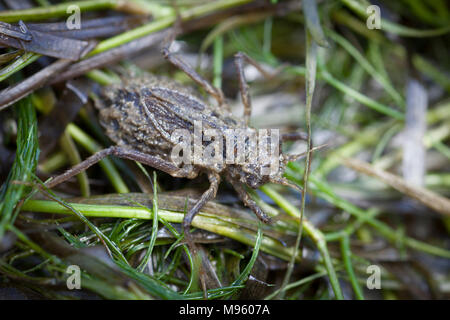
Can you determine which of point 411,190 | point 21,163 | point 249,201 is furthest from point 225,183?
point 411,190

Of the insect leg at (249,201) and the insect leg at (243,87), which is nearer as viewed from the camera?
the insect leg at (249,201)

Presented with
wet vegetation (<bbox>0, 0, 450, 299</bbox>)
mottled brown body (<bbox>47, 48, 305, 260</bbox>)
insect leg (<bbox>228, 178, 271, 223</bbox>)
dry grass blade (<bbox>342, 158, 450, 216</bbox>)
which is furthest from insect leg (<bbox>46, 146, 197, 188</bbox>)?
dry grass blade (<bbox>342, 158, 450, 216</bbox>)

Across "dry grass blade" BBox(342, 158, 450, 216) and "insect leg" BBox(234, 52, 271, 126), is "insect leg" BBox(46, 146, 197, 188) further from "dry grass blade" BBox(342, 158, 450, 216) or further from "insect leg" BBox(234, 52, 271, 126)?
"dry grass blade" BBox(342, 158, 450, 216)

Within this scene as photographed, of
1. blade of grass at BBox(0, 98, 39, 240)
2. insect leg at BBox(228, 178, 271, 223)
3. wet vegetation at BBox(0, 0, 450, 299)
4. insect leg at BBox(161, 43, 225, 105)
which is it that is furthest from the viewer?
insect leg at BBox(161, 43, 225, 105)

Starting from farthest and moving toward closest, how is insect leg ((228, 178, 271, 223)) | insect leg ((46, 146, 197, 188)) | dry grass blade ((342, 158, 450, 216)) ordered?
dry grass blade ((342, 158, 450, 216))
insect leg ((228, 178, 271, 223))
insect leg ((46, 146, 197, 188))

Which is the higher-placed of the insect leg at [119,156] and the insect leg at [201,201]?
the insect leg at [119,156]

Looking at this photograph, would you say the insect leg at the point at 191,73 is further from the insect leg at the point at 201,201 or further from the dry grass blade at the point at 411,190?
the dry grass blade at the point at 411,190

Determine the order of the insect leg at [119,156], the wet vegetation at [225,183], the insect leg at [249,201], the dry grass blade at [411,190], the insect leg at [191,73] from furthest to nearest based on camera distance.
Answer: the dry grass blade at [411,190] → the insect leg at [191,73] → the insect leg at [249,201] → the insect leg at [119,156] → the wet vegetation at [225,183]

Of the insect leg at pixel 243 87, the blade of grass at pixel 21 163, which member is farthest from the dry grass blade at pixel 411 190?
the blade of grass at pixel 21 163

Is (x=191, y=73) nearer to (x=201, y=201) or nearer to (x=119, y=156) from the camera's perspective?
(x=119, y=156)

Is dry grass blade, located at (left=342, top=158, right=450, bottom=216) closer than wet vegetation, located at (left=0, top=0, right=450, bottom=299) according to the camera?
No
